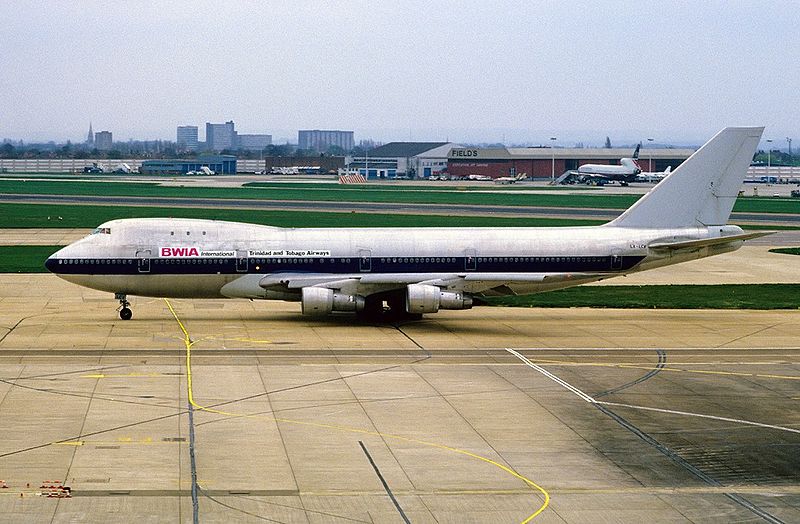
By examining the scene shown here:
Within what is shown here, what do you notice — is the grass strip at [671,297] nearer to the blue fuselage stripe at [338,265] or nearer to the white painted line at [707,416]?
the blue fuselage stripe at [338,265]

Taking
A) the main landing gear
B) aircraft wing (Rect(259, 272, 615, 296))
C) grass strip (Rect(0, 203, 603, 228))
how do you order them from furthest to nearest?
grass strip (Rect(0, 203, 603, 228)) < the main landing gear < aircraft wing (Rect(259, 272, 615, 296))

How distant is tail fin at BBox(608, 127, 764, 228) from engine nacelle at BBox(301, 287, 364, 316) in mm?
12078

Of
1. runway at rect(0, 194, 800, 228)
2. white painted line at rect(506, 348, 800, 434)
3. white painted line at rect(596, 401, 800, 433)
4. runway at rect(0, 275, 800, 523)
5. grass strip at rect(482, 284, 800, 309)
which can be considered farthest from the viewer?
runway at rect(0, 194, 800, 228)

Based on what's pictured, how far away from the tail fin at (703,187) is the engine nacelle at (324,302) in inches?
476

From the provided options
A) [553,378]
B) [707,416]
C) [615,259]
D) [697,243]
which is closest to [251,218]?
[615,259]

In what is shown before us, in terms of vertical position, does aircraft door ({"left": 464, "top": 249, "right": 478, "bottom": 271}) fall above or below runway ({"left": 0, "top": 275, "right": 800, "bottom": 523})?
above

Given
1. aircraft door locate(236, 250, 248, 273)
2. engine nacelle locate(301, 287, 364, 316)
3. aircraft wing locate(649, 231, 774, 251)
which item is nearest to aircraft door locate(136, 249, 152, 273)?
aircraft door locate(236, 250, 248, 273)

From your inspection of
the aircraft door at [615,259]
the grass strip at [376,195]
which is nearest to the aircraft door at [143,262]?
the aircraft door at [615,259]

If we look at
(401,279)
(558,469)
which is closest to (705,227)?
(401,279)

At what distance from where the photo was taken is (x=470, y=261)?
1847 inches

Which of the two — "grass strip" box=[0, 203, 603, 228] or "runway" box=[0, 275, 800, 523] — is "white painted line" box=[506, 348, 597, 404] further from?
"grass strip" box=[0, 203, 603, 228]

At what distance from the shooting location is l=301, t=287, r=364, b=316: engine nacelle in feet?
147

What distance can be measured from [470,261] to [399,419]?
58.3 ft

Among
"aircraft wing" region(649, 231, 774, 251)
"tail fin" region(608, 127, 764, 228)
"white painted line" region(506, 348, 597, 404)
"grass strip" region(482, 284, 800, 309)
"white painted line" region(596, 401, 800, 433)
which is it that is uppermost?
"tail fin" region(608, 127, 764, 228)
